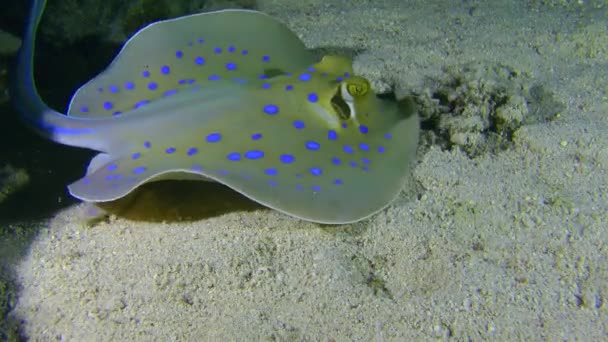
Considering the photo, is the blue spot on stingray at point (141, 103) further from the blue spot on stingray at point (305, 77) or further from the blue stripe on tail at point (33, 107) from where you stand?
the blue spot on stingray at point (305, 77)

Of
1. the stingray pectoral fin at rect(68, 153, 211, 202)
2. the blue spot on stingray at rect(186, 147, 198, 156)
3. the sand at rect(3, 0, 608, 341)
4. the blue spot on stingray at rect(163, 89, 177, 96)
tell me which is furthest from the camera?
the blue spot on stingray at rect(163, 89, 177, 96)

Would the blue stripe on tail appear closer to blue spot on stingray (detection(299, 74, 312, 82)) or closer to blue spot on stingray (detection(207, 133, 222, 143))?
blue spot on stingray (detection(207, 133, 222, 143))

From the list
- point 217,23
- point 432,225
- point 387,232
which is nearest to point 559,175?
point 432,225

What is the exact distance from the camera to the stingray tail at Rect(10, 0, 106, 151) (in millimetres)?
2998

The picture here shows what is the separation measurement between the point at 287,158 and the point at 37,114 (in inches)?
70.9

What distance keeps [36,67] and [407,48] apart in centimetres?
367

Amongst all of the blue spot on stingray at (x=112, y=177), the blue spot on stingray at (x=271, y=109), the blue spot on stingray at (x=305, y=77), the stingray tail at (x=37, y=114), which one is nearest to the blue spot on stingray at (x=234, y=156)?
the blue spot on stingray at (x=271, y=109)

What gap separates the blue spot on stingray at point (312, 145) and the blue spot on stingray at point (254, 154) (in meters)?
0.32

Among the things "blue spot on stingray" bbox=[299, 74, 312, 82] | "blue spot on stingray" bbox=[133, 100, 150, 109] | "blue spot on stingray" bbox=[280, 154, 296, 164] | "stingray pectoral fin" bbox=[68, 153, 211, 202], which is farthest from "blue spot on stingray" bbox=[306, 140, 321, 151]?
"blue spot on stingray" bbox=[133, 100, 150, 109]

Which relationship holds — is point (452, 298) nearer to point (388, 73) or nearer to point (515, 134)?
point (515, 134)

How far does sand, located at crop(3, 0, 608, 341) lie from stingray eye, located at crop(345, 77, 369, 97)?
33.4 inches

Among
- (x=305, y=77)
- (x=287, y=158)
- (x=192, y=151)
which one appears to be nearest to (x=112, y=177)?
(x=192, y=151)

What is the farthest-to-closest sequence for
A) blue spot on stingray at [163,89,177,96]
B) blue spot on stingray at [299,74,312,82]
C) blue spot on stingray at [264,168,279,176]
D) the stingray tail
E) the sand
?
blue spot on stingray at [163,89,177,96]
blue spot on stingray at [299,74,312,82]
the stingray tail
blue spot on stingray at [264,168,279,176]
the sand

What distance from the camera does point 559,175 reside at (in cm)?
334
